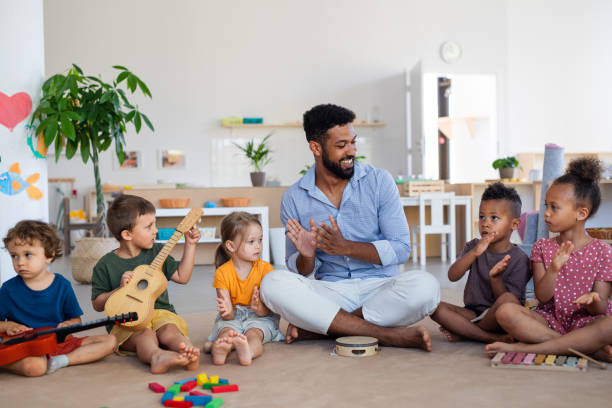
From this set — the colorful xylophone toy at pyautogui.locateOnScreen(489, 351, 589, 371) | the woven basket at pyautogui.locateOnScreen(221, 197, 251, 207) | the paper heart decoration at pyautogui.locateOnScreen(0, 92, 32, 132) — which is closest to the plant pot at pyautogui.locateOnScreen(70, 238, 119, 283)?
the paper heart decoration at pyautogui.locateOnScreen(0, 92, 32, 132)

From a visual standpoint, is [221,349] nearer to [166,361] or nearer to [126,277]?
[166,361]

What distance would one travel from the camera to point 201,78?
8.23 metres

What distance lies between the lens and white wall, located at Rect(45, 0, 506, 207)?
8.11 m

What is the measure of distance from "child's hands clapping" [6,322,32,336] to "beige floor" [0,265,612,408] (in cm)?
14

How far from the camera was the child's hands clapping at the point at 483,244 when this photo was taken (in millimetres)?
2258

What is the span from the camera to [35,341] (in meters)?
1.96

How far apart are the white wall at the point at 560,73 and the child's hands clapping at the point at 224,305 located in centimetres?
714

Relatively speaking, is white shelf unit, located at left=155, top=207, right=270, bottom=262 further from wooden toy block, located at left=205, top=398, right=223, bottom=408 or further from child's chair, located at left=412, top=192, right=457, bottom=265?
wooden toy block, located at left=205, top=398, right=223, bottom=408

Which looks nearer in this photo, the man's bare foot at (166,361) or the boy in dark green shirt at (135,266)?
the man's bare foot at (166,361)

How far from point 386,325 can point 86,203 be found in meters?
6.60

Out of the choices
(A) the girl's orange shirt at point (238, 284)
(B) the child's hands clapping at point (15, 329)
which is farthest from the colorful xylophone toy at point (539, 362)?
(B) the child's hands clapping at point (15, 329)

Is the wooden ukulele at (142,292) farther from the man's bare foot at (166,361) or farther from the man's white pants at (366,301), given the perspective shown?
the man's white pants at (366,301)

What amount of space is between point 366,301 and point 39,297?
1199 mm

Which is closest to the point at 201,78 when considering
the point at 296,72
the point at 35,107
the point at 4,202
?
the point at 296,72
